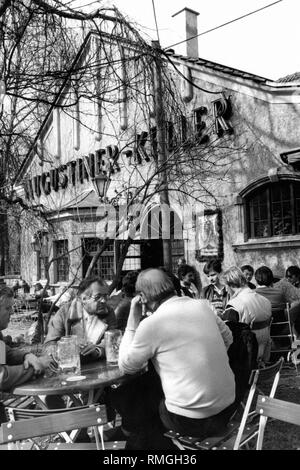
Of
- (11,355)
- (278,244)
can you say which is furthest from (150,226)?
(11,355)

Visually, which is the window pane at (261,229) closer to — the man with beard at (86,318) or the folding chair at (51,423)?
the man with beard at (86,318)

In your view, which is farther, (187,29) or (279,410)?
(187,29)

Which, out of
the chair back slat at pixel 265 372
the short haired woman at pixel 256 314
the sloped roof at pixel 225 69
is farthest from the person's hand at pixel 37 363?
the sloped roof at pixel 225 69

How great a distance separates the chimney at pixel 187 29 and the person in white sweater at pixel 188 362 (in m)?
11.7

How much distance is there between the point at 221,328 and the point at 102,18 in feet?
11.3

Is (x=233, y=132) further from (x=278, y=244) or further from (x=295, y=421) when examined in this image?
(x=295, y=421)

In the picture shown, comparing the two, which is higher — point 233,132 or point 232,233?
point 233,132

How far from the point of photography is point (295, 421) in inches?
87.0

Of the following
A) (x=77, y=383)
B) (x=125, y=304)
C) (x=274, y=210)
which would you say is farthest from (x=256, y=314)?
(x=274, y=210)

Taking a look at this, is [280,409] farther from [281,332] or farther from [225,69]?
[225,69]

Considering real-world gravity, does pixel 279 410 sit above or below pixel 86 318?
below

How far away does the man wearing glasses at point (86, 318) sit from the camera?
13.3 feet

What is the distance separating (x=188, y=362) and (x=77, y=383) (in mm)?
763

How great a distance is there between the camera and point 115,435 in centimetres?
354
